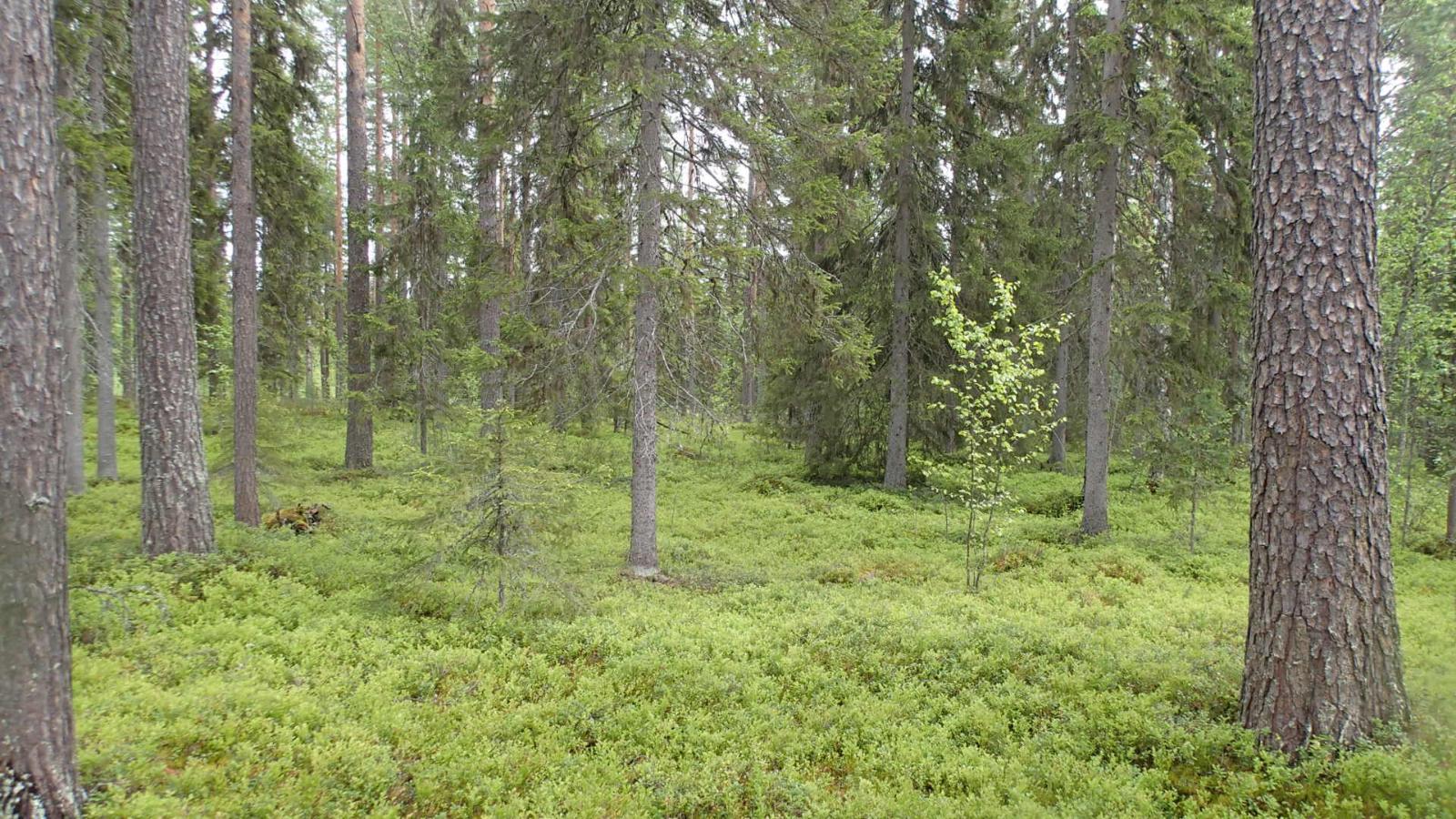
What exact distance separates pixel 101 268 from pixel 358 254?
14.1 feet

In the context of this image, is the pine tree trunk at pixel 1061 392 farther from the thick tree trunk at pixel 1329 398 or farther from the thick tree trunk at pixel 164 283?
the thick tree trunk at pixel 164 283

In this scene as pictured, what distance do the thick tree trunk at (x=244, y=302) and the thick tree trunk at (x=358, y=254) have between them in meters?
3.78

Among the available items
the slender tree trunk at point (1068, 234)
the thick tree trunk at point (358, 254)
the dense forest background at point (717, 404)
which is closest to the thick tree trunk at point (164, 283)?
the dense forest background at point (717, 404)

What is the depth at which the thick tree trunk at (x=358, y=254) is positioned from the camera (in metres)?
13.6

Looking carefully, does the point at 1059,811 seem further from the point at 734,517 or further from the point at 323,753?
the point at 734,517

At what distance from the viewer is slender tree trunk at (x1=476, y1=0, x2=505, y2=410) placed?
10.0 meters

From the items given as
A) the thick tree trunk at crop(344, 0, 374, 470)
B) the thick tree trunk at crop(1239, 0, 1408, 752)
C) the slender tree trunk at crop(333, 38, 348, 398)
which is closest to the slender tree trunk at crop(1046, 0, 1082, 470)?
the thick tree trunk at crop(1239, 0, 1408, 752)

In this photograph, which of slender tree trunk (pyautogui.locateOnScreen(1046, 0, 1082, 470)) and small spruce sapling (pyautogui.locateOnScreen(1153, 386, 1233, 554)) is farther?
slender tree trunk (pyautogui.locateOnScreen(1046, 0, 1082, 470))

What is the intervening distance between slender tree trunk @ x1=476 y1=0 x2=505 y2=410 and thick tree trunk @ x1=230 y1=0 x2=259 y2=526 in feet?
10.5

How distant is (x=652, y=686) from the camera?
548 cm

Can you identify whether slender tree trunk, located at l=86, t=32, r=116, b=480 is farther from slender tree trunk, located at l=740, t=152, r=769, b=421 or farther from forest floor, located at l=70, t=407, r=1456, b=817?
slender tree trunk, located at l=740, t=152, r=769, b=421

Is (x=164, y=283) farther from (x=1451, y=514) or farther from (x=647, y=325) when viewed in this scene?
(x=1451, y=514)

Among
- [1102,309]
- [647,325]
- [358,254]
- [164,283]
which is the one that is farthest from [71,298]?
[1102,309]

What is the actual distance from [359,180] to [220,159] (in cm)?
313
